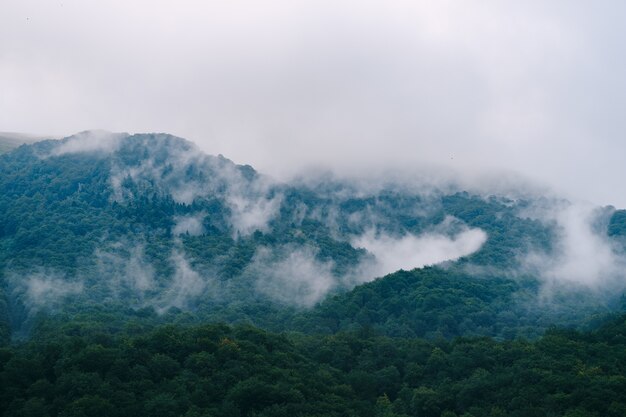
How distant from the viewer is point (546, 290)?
13975 centimetres

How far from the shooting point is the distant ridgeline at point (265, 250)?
385ft

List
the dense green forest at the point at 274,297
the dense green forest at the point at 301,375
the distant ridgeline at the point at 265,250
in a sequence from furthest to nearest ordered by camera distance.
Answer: the distant ridgeline at the point at 265,250 → the dense green forest at the point at 274,297 → the dense green forest at the point at 301,375

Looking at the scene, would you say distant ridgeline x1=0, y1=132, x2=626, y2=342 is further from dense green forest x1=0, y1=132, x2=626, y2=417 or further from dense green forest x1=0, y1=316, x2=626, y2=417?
dense green forest x1=0, y1=316, x2=626, y2=417

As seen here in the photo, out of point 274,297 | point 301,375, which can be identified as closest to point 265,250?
point 274,297

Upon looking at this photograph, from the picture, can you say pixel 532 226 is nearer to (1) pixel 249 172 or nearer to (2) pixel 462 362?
(1) pixel 249 172

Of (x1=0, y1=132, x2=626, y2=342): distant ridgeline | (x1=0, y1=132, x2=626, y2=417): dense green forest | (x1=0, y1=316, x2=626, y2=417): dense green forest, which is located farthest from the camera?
(x1=0, y1=132, x2=626, y2=342): distant ridgeline

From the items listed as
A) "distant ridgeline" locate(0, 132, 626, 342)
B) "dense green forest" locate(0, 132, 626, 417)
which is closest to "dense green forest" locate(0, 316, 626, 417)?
"dense green forest" locate(0, 132, 626, 417)

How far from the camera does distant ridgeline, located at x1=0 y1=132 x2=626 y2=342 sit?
385ft

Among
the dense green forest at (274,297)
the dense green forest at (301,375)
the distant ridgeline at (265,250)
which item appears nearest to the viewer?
the dense green forest at (301,375)

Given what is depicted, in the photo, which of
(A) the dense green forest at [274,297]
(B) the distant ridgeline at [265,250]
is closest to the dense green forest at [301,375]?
(A) the dense green forest at [274,297]

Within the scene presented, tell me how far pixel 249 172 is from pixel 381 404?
12623 cm

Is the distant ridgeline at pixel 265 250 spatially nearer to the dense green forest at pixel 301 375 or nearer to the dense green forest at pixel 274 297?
the dense green forest at pixel 274 297

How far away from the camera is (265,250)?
510 feet

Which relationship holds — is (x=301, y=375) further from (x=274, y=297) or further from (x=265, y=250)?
(x=265, y=250)
